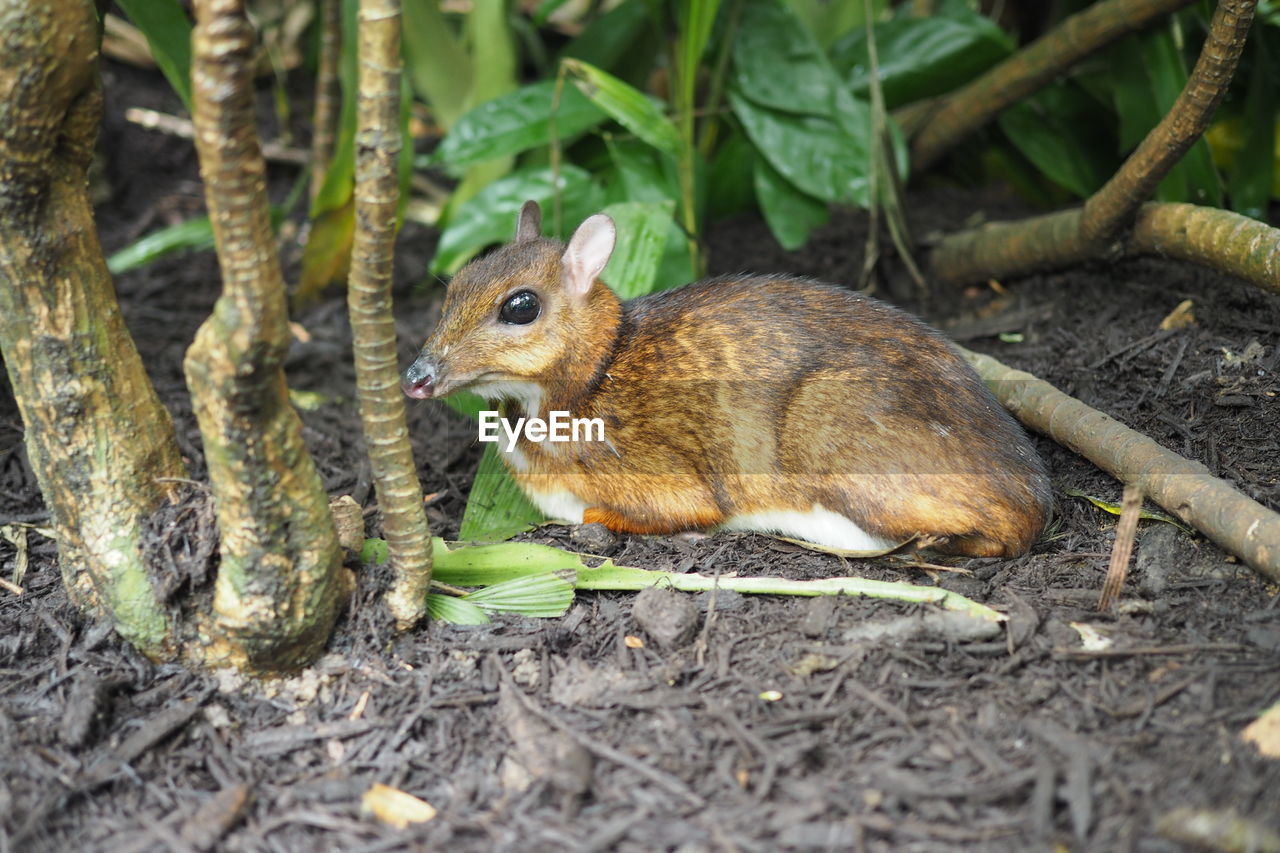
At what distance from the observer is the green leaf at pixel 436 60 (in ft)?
23.6

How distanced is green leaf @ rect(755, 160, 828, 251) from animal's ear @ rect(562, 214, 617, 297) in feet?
7.41

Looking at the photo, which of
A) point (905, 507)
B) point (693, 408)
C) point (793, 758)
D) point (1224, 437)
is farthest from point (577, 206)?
point (793, 758)

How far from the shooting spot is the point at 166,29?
5.15 m

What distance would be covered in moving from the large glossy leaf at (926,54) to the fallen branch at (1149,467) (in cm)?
263

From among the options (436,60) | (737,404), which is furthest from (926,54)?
(737,404)

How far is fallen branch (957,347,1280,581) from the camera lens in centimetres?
371

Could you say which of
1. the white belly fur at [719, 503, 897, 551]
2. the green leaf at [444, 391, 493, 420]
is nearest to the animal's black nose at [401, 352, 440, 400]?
the green leaf at [444, 391, 493, 420]

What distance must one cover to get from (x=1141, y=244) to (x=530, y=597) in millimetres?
3615

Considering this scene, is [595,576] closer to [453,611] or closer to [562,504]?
[453,611]

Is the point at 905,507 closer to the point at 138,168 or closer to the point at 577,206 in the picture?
the point at 577,206

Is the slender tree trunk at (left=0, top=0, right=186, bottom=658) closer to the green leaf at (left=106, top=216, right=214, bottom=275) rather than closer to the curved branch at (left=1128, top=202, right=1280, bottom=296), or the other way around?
the green leaf at (left=106, top=216, right=214, bottom=275)

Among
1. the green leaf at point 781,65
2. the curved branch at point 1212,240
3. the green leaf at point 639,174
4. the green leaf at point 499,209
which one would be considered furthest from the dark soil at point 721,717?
the green leaf at point 781,65

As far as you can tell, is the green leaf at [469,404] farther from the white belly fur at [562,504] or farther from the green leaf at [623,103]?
the green leaf at [623,103]

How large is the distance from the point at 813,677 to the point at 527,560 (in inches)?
47.8
